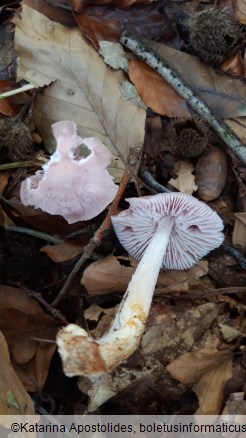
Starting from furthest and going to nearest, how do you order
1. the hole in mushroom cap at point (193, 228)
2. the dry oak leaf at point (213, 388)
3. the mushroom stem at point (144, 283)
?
the hole in mushroom cap at point (193, 228) → the dry oak leaf at point (213, 388) → the mushroom stem at point (144, 283)

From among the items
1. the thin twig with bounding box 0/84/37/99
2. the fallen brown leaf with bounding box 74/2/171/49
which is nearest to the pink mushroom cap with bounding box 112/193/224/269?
the thin twig with bounding box 0/84/37/99

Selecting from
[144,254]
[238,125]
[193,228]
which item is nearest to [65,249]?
[144,254]

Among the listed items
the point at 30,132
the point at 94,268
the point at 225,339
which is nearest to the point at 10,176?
the point at 30,132

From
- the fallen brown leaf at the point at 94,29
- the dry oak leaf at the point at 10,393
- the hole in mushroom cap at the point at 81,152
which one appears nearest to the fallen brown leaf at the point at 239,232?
the hole in mushroom cap at the point at 81,152

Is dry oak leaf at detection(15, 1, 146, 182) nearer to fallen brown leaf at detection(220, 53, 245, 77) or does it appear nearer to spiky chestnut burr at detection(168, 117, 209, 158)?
spiky chestnut burr at detection(168, 117, 209, 158)

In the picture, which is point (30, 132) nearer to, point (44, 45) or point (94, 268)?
point (44, 45)

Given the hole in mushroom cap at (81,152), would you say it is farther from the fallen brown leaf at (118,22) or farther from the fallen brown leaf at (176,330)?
the fallen brown leaf at (176,330)
